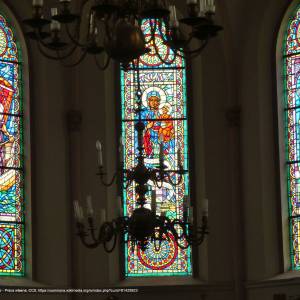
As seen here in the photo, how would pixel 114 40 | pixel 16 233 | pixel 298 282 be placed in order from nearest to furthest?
pixel 114 40 < pixel 298 282 < pixel 16 233

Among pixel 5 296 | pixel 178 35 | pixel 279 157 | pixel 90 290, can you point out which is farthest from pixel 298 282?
pixel 178 35

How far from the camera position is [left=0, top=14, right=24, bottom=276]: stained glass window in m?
12.3

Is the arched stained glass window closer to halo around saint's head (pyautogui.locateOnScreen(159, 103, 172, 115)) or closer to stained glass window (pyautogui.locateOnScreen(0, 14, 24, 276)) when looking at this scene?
halo around saint's head (pyautogui.locateOnScreen(159, 103, 172, 115))

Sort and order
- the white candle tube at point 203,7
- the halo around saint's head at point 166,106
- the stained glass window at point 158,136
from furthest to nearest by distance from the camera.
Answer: the halo around saint's head at point 166,106, the stained glass window at point 158,136, the white candle tube at point 203,7

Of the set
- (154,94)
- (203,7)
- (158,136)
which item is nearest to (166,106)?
(154,94)

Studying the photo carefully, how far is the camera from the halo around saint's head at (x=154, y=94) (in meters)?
13.2

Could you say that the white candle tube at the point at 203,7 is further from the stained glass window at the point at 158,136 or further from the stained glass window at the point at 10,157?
the stained glass window at the point at 10,157

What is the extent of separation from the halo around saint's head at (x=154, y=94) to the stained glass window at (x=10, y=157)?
1.64 meters

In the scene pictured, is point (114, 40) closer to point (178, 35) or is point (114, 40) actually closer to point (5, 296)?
point (178, 35)

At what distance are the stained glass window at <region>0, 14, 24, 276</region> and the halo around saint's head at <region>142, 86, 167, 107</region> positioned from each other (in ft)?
5.38

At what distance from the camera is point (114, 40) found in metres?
7.25

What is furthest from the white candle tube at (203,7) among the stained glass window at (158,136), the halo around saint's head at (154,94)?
the halo around saint's head at (154,94)

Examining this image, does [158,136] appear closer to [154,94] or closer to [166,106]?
[166,106]

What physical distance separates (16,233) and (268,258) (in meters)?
3.12
